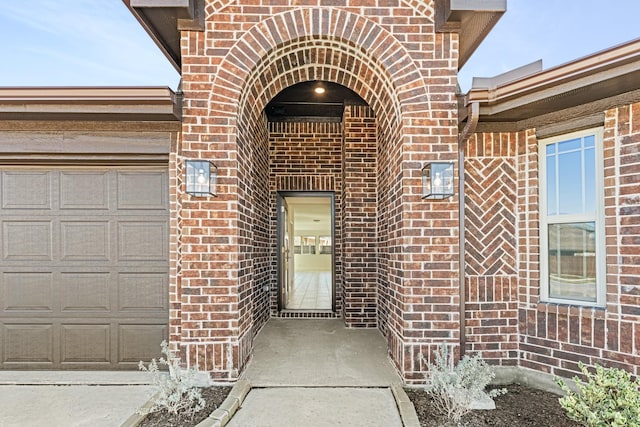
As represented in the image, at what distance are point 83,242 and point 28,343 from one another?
1.23m

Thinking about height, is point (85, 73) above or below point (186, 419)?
above

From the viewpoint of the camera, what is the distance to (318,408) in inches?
118

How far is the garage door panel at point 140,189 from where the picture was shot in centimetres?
386

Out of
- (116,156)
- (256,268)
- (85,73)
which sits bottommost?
(256,268)

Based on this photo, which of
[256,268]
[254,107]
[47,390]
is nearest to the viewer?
[47,390]

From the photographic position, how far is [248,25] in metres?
3.49

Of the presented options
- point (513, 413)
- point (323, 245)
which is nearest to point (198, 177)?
point (513, 413)

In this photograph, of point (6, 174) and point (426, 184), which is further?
point (6, 174)

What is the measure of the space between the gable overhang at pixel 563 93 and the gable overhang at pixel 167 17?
8.88ft

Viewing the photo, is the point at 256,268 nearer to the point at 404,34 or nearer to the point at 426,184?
the point at 426,184

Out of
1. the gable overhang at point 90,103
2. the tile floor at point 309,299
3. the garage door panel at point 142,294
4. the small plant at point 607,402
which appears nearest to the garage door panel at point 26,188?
the gable overhang at point 90,103

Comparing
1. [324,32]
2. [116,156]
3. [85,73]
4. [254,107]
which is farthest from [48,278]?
[85,73]

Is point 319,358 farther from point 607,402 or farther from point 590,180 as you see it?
point 590,180

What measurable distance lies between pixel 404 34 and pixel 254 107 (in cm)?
175
